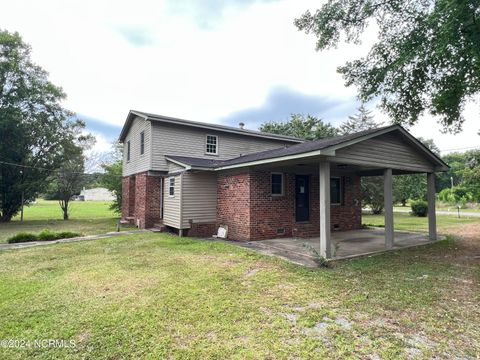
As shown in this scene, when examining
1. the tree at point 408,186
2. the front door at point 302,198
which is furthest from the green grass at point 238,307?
the tree at point 408,186

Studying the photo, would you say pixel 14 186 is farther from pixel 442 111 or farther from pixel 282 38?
pixel 442 111

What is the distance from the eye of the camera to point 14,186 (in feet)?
59.8

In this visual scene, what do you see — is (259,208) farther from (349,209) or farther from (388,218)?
(349,209)

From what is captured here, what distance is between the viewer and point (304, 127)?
30.2m

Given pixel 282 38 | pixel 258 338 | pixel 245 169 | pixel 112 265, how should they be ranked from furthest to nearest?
pixel 282 38
pixel 245 169
pixel 112 265
pixel 258 338

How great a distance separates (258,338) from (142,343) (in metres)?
1.38

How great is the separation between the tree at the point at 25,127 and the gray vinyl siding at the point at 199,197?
14.1m

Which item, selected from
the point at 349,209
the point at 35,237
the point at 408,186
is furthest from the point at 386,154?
the point at 408,186

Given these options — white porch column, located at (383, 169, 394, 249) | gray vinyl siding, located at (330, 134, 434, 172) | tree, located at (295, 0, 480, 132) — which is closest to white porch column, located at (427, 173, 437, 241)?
gray vinyl siding, located at (330, 134, 434, 172)

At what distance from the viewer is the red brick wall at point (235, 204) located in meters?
10.1

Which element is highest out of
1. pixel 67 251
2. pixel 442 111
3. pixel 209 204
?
pixel 442 111

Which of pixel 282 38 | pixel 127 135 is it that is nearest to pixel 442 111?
pixel 282 38

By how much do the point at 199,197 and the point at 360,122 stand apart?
2265cm

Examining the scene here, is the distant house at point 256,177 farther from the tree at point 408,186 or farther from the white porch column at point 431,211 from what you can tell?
the tree at point 408,186
